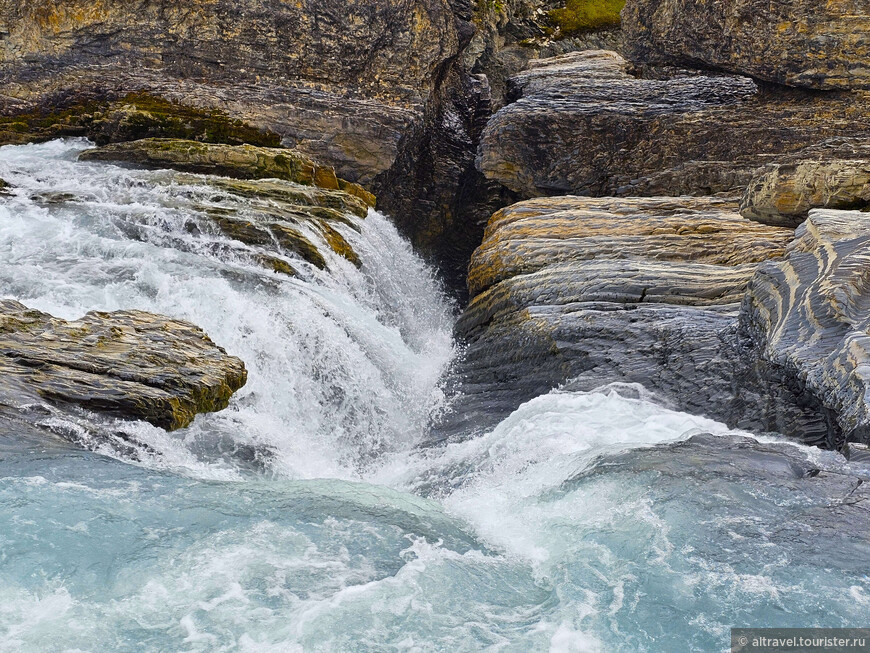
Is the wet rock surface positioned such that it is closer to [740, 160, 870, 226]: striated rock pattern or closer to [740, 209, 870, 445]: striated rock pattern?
[740, 209, 870, 445]: striated rock pattern

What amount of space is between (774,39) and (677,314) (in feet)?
44.0

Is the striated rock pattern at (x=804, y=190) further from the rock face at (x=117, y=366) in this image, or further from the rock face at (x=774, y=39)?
the rock face at (x=117, y=366)

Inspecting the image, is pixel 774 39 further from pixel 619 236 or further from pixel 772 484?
pixel 772 484

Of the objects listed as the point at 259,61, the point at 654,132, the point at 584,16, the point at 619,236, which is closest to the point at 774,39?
the point at 654,132

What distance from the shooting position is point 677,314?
11.2m

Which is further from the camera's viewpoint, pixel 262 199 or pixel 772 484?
pixel 262 199

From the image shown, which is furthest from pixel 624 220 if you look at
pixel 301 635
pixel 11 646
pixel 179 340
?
pixel 11 646

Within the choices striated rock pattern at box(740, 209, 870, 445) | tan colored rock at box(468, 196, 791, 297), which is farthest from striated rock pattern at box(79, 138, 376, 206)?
striated rock pattern at box(740, 209, 870, 445)

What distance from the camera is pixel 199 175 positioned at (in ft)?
57.3

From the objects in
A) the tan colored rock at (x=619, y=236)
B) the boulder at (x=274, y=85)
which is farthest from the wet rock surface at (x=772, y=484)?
the boulder at (x=274, y=85)

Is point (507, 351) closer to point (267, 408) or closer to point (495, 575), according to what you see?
point (267, 408)

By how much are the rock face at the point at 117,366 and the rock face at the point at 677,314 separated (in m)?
3.73

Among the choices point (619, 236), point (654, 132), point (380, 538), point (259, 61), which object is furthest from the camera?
point (259, 61)

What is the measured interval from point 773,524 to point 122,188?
47.4 feet
